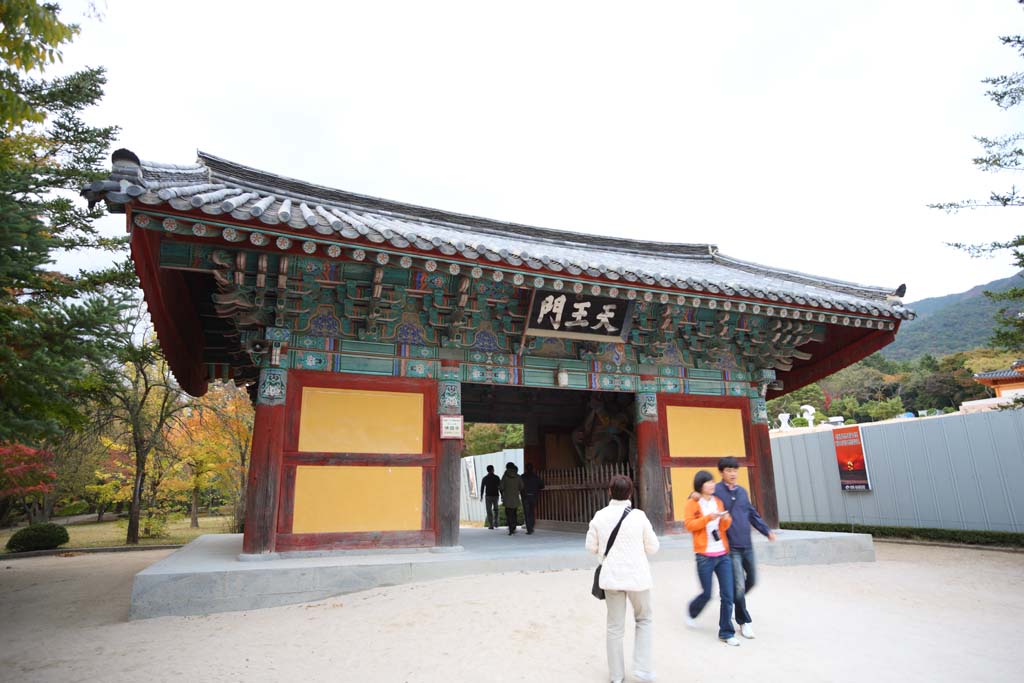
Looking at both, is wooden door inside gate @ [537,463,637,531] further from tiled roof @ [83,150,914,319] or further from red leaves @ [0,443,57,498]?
red leaves @ [0,443,57,498]

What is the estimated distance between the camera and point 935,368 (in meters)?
41.8

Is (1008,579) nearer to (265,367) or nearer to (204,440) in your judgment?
(265,367)

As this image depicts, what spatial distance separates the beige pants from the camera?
144 inches

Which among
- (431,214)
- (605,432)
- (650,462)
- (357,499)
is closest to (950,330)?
(605,432)

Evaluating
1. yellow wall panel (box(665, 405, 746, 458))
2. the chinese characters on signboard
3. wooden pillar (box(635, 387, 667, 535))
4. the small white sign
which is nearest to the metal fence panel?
yellow wall panel (box(665, 405, 746, 458))

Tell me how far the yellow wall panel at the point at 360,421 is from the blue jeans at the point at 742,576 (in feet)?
13.6

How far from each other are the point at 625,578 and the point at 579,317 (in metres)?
5.04

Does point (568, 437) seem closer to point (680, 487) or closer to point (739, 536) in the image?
point (680, 487)

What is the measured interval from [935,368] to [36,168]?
51.0 metres

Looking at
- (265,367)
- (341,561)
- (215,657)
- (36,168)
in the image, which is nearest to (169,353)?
(265,367)

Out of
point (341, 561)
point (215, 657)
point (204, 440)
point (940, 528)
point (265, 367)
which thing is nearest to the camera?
point (215, 657)

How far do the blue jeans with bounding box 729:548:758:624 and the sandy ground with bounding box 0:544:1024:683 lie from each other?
8.2 inches

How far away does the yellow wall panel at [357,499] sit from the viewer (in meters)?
6.91

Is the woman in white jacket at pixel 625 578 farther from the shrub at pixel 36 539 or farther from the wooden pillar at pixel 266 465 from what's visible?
the shrub at pixel 36 539
